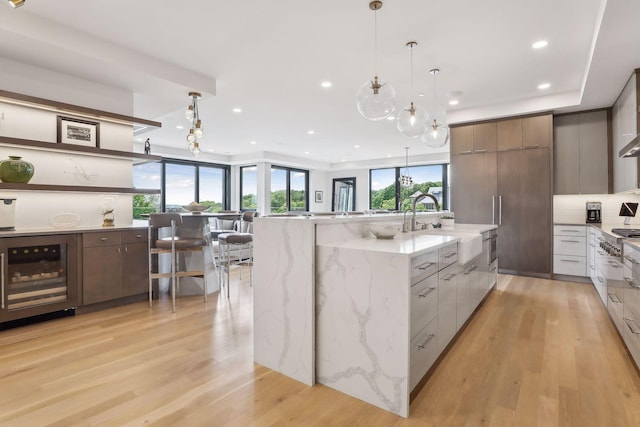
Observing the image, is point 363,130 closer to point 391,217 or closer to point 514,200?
point 514,200

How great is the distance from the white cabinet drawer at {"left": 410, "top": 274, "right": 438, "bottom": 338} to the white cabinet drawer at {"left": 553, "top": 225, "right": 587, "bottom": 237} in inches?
157

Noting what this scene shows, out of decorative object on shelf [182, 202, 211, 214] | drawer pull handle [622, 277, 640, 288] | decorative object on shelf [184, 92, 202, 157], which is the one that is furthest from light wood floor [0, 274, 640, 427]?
decorative object on shelf [184, 92, 202, 157]

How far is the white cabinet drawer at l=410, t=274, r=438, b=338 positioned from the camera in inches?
72.7

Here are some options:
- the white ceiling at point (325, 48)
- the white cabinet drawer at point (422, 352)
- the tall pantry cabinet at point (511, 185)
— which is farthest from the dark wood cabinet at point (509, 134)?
the white cabinet drawer at point (422, 352)

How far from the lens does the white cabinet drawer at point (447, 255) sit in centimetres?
228

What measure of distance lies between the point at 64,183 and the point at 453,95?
207 inches

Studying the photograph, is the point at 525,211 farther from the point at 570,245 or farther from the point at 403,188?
the point at 403,188

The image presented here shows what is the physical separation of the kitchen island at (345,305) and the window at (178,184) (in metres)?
7.01

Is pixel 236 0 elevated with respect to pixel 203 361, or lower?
elevated

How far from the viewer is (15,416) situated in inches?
69.3

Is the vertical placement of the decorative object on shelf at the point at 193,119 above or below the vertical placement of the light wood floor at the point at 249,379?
above

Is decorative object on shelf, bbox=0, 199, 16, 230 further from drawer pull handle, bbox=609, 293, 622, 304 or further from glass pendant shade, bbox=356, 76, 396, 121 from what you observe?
drawer pull handle, bbox=609, 293, 622, 304

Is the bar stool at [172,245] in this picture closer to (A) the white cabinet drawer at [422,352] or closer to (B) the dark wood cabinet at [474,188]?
(A) the white cabinet drawer at [422,352]

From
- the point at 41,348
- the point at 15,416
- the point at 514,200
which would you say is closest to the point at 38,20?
the point at 41,348
